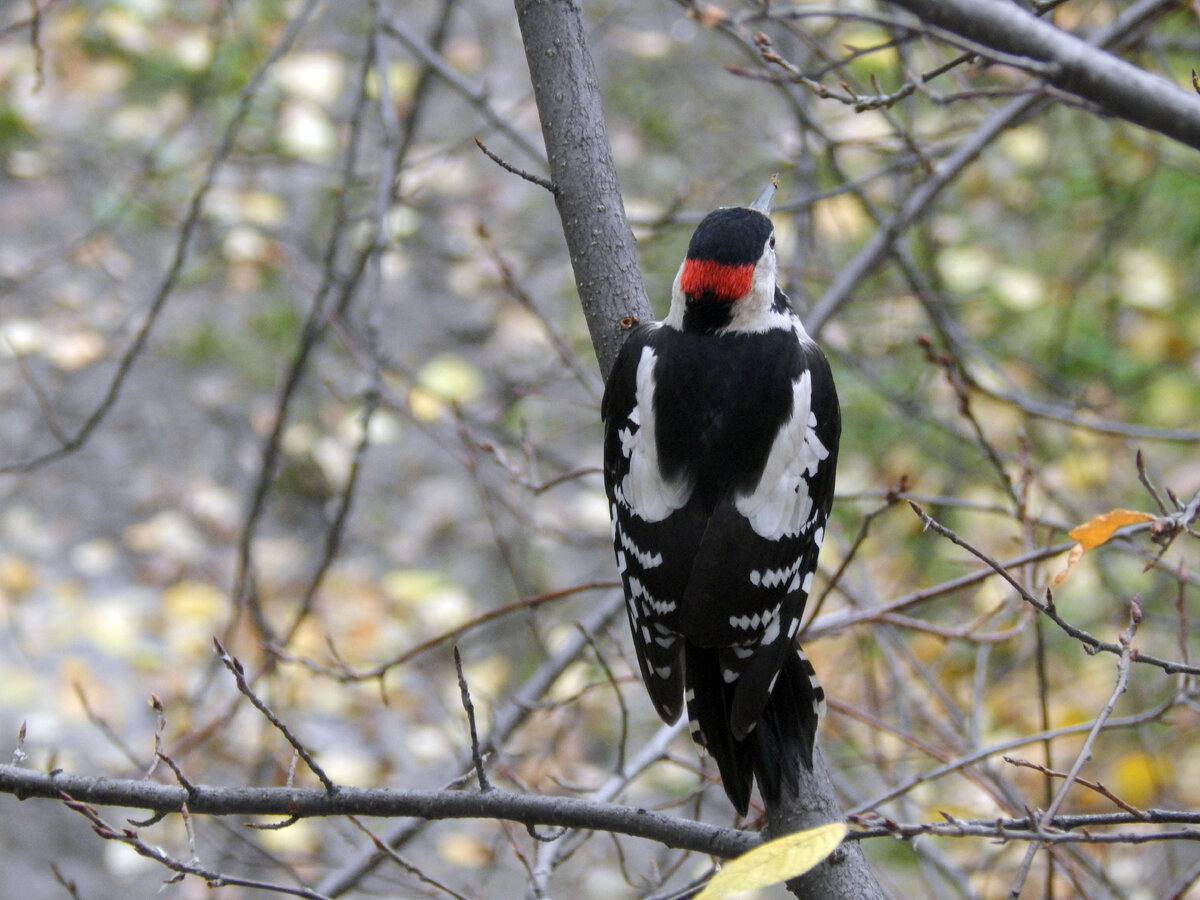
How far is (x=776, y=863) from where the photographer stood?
1365 mm

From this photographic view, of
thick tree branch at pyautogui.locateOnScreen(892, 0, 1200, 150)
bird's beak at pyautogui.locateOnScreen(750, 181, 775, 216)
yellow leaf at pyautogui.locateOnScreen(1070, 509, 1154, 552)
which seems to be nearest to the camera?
thick tree branch at pyautogui.locateOnScreen(892, 0, 1200, 150)

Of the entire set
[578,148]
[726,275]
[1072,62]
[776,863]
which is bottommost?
[776,863]

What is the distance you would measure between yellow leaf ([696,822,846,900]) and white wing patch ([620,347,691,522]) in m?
0.78

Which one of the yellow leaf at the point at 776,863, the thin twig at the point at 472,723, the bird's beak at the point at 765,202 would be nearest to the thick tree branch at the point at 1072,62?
the yellow leaf at the point at 776,863

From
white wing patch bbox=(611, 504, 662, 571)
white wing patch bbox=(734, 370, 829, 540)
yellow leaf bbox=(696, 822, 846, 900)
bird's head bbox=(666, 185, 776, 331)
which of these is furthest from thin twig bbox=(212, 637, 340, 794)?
bird's head bbox=(666, 185, 776, 331)

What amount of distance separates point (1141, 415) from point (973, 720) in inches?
112

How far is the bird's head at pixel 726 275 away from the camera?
2.12 meters

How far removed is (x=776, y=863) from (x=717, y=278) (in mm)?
1086

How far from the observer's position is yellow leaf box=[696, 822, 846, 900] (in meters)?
1.33

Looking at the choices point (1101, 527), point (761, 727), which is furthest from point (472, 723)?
point (1101, 527)

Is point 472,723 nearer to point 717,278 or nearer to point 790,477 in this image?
point 790,477

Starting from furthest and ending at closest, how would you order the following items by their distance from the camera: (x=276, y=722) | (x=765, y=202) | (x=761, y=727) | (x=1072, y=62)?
(x=765, y=202), (x=761, y=727), (x=276, y=722), (x=1072, y=62)

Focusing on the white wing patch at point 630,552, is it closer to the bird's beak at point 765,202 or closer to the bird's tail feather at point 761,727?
the bird's tail feather at point 761,727

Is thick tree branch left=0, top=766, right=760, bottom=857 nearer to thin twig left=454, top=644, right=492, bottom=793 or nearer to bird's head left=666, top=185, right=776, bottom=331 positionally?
thin twig left=454, top=644, right=492, bottom=793
